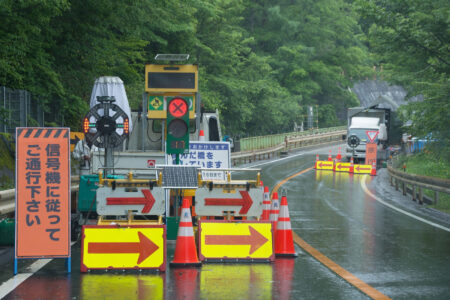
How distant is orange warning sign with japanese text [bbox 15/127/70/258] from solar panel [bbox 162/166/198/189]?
211 centimetres

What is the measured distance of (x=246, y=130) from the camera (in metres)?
66.3

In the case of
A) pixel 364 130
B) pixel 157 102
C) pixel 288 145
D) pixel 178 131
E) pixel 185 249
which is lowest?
pixel 185 249

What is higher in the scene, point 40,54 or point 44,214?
point 40,54

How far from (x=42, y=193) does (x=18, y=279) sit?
3.56ft

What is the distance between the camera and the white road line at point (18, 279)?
8609 mm

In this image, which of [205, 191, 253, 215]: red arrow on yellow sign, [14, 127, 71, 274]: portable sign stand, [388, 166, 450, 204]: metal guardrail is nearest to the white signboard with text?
[205, 191, 253, 215]: red arrow on yellow sign

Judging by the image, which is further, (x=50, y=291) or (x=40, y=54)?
(x=40, y=54)

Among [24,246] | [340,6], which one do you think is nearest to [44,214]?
[24,246]

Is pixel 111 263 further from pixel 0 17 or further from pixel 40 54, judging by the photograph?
pixel 40 54

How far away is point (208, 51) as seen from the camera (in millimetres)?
50062

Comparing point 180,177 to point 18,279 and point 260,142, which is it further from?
point 260,142

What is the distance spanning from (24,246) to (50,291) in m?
1.10

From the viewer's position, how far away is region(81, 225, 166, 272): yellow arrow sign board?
9812mm

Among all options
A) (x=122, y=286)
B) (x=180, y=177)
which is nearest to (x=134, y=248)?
(x=122, y=286)
